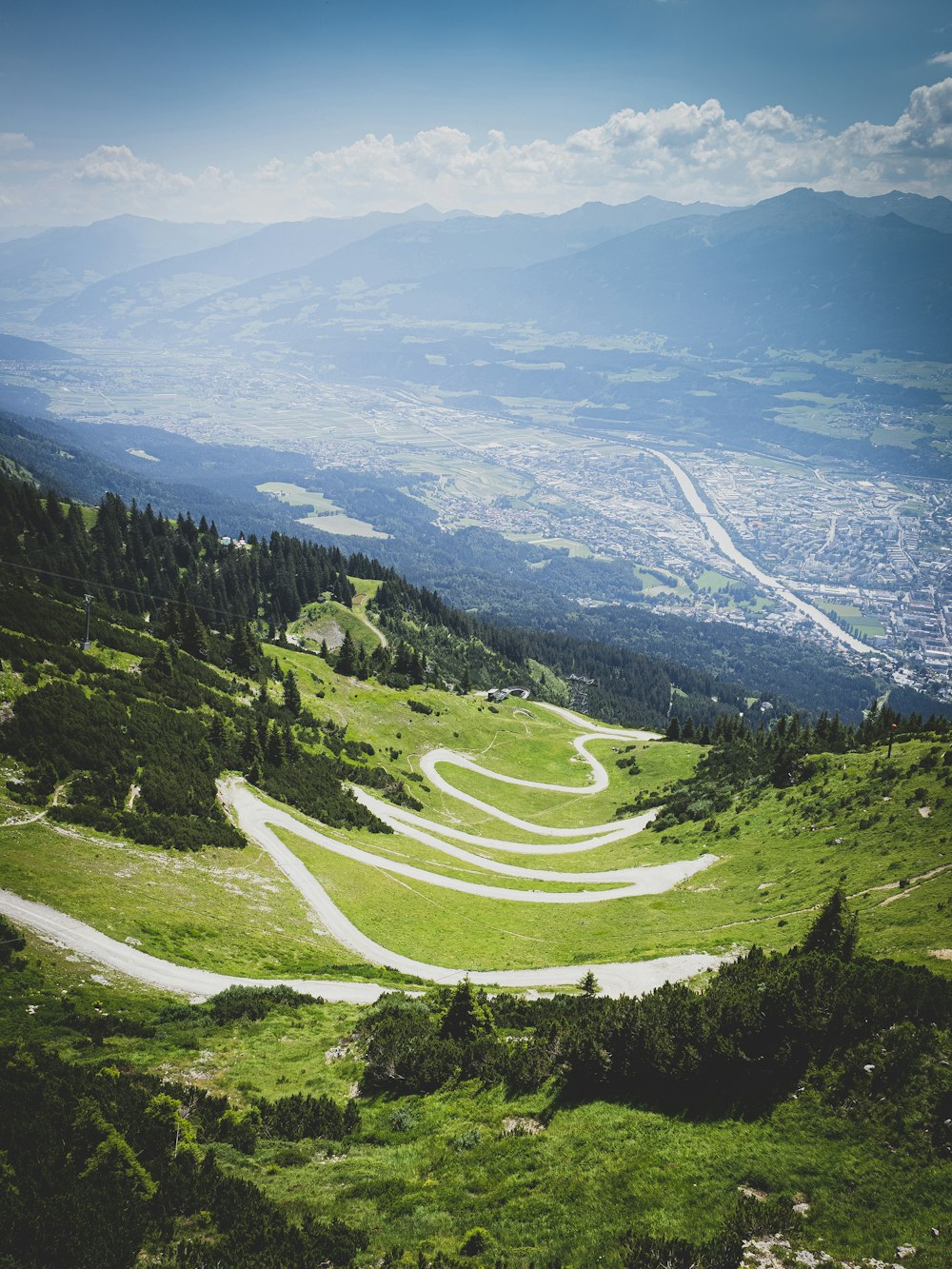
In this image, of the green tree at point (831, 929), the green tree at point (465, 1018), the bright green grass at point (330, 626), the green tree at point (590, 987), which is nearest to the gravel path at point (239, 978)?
the green tree at point (590, 987)

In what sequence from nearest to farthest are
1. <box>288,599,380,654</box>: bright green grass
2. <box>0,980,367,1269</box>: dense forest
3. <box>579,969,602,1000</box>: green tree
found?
<box>0,980,367,1269</box>: dense forest < <box>579,969,602,1000</box>: green tree < <box>288,599,380,654</box>: bright green grass

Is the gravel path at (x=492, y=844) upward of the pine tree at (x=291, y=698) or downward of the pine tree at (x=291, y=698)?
downward

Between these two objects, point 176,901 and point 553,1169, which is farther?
point 176,901

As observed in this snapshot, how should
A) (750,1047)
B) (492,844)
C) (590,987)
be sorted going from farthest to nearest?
1. (492,844)
2. (590,987)
3. (750,1047)

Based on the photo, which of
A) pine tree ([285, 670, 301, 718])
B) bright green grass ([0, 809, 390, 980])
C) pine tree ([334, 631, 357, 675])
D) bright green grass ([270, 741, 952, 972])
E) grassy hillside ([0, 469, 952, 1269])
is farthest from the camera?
pine tree ([334, 631, 357, 675])

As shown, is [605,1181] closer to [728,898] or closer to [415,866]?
Answer: [728,898]

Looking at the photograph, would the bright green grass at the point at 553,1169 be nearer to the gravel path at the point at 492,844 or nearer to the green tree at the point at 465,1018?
the green tree at the point at 465,1018

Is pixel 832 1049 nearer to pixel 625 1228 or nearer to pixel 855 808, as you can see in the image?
pixel 625 1228

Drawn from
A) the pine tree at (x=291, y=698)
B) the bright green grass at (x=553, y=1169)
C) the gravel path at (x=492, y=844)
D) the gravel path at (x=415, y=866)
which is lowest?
the gravel path at (x=492, y=844)

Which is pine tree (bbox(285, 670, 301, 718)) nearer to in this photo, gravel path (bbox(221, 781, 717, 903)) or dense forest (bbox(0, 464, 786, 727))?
dense forest (bbox(0, 464, 786, 727))

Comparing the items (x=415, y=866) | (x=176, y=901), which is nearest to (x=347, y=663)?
(x=415, y=866)

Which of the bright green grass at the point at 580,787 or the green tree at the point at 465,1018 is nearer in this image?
the green tree at the point at 465,1018

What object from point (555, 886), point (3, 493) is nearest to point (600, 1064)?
point (555, 886)

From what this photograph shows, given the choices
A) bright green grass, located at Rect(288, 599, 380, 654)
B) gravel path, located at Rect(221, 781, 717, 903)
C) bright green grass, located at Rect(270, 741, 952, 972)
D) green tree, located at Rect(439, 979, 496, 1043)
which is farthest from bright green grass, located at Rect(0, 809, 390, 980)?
bright green grass, located at Rect(288, 599, 380, 654)
